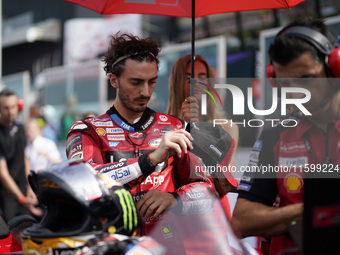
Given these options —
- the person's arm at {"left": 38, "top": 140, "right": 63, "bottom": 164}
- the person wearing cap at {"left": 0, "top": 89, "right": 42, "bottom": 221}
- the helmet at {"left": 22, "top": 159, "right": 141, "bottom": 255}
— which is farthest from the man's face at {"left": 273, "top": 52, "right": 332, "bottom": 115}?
the person's arm at {"left": 38, "top": 140, "right": 63, "bottom": 164}

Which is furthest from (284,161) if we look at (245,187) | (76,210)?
(76,210)

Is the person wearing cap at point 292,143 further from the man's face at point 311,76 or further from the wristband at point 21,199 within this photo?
the wristband at point 21,199

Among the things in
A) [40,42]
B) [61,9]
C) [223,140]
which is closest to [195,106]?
[223,140]

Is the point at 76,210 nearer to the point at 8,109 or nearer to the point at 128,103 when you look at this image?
the point at 128,103

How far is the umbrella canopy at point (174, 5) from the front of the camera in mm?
3199

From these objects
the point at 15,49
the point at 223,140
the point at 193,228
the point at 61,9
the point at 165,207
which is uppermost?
the point at 61,9

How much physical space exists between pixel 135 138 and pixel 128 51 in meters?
0.45

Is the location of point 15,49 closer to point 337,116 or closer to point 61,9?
point 61,9

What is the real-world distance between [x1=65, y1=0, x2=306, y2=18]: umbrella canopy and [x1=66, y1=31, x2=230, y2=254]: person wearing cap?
2.23 feet

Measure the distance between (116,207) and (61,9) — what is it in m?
22.0

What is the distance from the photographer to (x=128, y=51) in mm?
2512

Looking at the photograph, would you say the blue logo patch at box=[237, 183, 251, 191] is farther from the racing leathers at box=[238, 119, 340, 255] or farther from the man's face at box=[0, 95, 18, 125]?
the man's face at box=[0, 95, 18, 125]

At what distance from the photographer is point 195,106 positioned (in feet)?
8.34

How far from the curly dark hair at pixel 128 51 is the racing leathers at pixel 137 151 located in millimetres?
233
